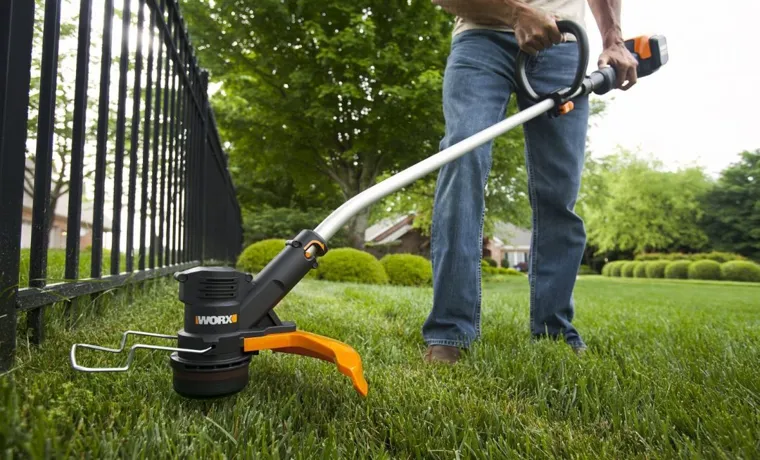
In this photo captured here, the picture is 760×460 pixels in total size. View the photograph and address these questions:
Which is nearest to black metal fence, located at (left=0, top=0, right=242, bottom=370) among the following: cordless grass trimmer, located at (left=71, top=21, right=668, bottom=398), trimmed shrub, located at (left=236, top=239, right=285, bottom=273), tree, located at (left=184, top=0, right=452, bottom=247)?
cordless grass trimmer, located at (left=71, top=21, right=668, bottom=398)

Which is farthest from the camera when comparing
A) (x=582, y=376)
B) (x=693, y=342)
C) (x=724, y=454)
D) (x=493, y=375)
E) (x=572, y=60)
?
(x=572, y=60)

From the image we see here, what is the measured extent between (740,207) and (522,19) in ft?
57.2

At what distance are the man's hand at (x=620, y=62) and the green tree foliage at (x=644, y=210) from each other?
95.9 feet

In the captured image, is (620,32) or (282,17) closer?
(620,32)

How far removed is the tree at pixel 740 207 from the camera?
13.6 m

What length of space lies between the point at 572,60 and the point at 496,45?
386 millimetres

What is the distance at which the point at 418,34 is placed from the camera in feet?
34.9

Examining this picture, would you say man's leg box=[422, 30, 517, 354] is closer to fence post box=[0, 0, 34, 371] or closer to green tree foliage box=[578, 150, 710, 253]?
fence post box=[0, 0, 34, 371]

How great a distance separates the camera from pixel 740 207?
15.6 m

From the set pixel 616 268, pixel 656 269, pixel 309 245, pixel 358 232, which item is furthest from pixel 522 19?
pixel 616 268

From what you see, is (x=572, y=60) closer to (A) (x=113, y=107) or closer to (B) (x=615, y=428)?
(B) (x=615, y=428)

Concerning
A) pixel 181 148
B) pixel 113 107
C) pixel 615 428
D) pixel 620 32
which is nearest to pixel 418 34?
pixel 113 107

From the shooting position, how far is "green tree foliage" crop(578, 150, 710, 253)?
30.0 meters

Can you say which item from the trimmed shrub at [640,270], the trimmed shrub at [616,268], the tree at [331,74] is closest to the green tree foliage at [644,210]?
the trimmed shrub at [616,268]
